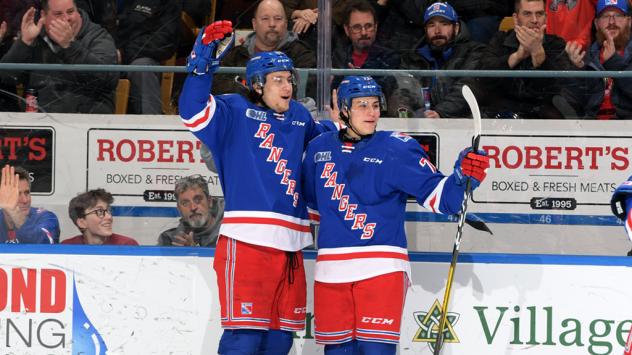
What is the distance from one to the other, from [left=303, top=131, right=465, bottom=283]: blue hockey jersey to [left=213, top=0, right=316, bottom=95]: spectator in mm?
651

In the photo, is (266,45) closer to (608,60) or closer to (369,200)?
(369,200)

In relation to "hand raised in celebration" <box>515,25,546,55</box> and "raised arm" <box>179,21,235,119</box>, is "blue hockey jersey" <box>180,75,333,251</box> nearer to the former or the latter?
"raised arm" <box>179,21,235,119</box>

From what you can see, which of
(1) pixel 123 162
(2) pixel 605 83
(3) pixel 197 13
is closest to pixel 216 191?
(1) pixel 123 162

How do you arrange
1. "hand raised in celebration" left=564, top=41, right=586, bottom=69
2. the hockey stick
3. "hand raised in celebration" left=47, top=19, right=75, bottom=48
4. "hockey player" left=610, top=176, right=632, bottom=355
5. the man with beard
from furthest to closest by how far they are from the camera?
"hand raised in celebration" left=47, top=19, right=75, bottom=48, "hand raised in celebration" left=564, top=41, right=586, bottom=69, the man with beard, the hockey stick, "hockey player" left=610, top=176, right=632, bottom=355

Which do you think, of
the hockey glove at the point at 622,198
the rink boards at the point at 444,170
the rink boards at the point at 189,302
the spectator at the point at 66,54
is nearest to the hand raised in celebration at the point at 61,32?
the spectator at the point at 66,54

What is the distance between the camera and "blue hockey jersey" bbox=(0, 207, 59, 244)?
4668mm

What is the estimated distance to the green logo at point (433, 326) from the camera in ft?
14.8

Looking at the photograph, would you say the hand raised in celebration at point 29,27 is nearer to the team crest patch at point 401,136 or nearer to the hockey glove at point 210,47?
the hockey glove at point 210,47

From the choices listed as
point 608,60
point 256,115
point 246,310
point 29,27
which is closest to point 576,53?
point 608,60

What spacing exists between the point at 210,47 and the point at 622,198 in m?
1.43

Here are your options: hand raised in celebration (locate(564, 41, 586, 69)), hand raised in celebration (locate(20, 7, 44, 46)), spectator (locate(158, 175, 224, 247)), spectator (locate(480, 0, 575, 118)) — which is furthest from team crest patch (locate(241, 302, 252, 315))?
hand raised in celebration (locate(564, 41, 586, 69))

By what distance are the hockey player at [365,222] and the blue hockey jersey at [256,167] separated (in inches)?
4.7

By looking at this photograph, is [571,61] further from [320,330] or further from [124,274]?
[124,274]

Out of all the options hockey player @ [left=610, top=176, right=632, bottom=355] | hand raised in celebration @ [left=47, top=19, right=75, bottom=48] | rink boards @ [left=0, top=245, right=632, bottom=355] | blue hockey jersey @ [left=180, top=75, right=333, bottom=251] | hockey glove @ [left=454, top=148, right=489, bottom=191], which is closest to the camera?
hockey player @ [left=610, top=176, right=632, bottom=355]
